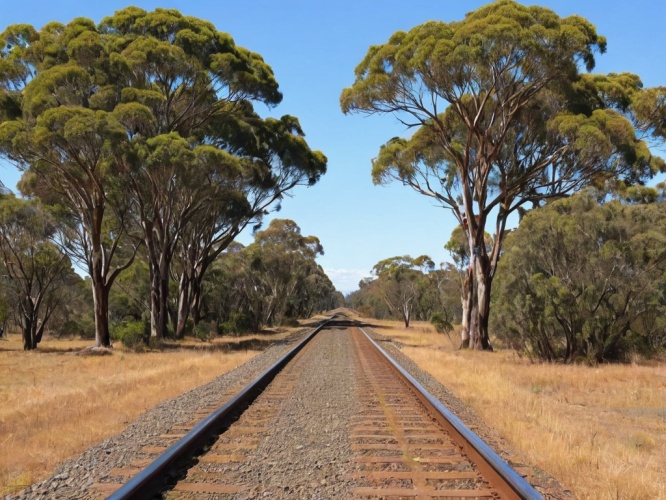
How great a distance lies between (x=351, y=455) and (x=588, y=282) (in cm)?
1401

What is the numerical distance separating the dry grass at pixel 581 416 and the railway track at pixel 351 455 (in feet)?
2.88

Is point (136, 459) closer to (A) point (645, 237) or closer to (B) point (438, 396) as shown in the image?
(B) point (438, 396)

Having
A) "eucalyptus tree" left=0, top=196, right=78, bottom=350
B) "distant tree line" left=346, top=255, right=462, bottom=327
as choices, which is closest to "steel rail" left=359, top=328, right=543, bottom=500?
"eucalyptus tree" left=0, top=196, right=78, bottom=350

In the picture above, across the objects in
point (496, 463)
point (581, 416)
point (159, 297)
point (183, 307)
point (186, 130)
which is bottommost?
point (581, 416)

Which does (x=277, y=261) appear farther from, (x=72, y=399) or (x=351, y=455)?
(x=351, y=455)

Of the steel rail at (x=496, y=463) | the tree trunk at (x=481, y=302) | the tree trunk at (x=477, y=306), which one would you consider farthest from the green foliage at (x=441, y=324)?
the steel rail at (x=496, y=463)

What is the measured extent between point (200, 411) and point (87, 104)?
59.6 feet

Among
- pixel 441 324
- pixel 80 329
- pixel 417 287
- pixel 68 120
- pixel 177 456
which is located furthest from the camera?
pixel 417 287

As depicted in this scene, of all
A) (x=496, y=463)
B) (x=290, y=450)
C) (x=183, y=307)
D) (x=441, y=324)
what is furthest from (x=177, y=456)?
(x=441, y=324)

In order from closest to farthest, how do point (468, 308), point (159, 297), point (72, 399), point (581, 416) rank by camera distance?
point (581, 416), point (72, 399), point (468, 308), point (159, 297)

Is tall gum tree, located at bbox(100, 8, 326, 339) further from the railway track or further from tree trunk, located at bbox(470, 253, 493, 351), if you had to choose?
the railway track

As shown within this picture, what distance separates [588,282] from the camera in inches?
681

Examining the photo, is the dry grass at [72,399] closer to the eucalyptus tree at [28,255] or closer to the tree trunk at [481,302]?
the tree trunk at [481,302]

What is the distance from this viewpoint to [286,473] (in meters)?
5.20
